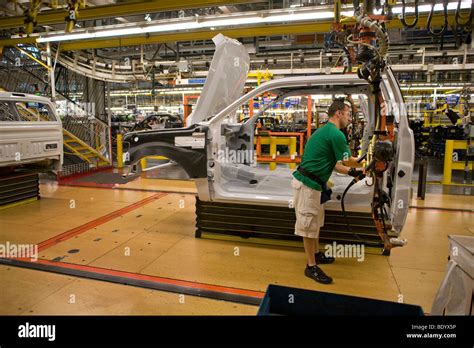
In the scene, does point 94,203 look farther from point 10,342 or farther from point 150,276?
point 10,342

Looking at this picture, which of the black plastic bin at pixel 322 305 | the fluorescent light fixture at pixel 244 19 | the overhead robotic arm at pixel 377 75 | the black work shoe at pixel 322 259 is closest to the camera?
the black plastic bin at pixel 322 305

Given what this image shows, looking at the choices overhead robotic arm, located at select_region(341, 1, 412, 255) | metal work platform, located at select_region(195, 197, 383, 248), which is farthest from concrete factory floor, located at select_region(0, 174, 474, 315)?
overhead robotic arm, located at select_region(341, 1, 412, 255)

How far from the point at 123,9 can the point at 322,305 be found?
6.01m

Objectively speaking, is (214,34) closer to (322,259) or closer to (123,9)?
(123,9)

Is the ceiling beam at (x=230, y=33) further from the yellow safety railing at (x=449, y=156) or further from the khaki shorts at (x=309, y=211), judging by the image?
the khaki shorts at (x=309, y=211)

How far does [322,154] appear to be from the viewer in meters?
2.99

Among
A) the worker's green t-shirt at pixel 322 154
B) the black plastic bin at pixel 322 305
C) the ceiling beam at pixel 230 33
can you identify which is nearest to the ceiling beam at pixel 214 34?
the ceiling beam at pixel 230 33

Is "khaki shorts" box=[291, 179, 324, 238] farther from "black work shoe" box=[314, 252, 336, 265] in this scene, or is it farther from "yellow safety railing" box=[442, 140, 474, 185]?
"yellow safety railing" box=[442, 140, 474, 185]

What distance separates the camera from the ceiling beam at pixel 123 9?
536 centimetres

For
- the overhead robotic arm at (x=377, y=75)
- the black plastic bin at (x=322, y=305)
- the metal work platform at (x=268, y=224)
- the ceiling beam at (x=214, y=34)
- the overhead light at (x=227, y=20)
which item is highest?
the ceiling beam at (x=214, y=34)

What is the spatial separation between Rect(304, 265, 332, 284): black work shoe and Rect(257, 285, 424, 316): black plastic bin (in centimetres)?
144

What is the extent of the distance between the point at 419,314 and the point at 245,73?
3.84 metres

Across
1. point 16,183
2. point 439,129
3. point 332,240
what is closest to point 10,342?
point 332,240

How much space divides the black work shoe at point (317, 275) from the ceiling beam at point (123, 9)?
4.25 m
